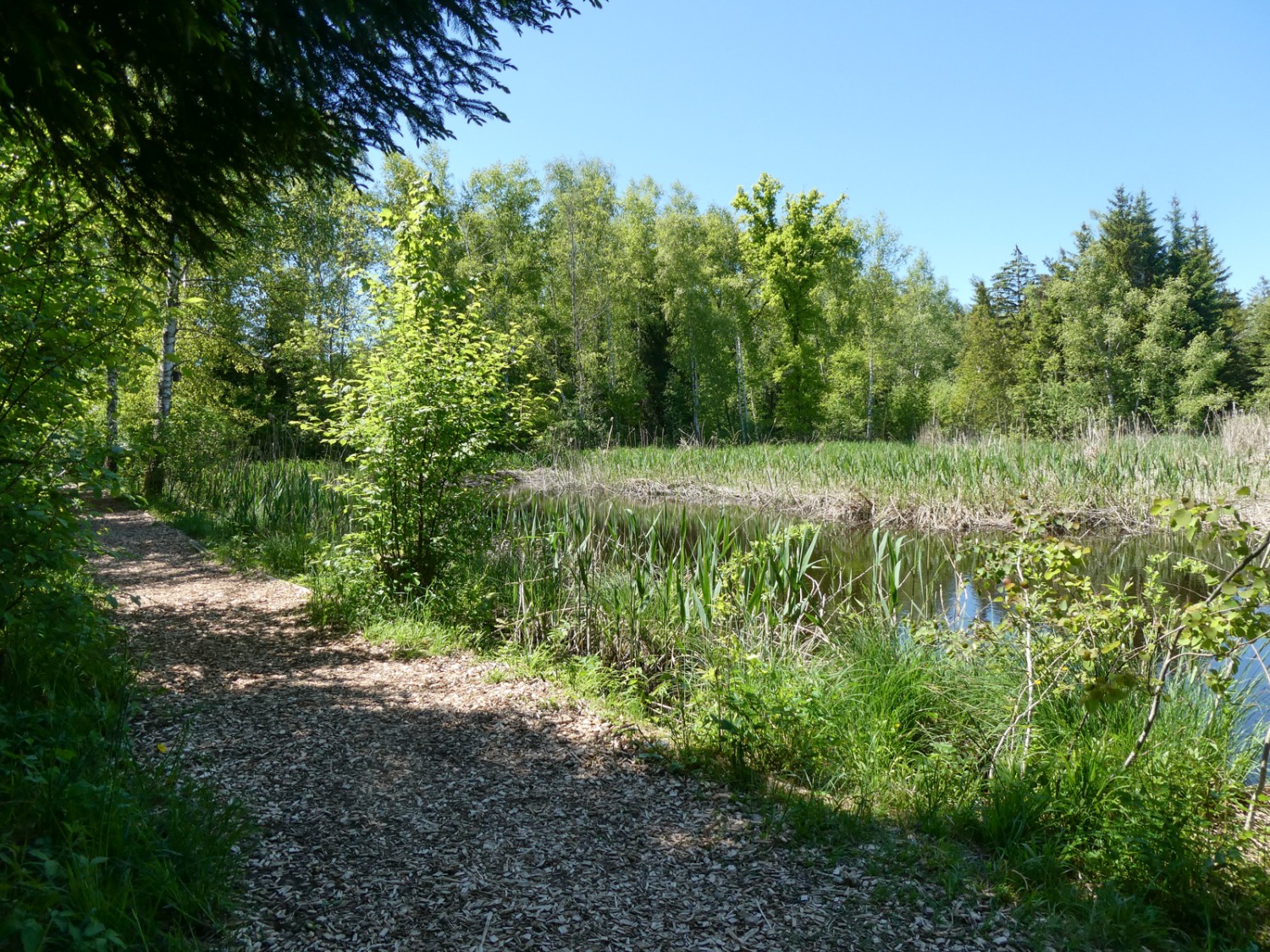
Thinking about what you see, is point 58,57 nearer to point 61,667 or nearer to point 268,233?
point 61,667

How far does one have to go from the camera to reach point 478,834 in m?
2.64

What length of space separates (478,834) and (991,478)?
1067 cm

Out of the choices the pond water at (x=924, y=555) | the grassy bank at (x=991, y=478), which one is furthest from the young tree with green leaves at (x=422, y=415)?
the grassy bank at (x=991, y=478)

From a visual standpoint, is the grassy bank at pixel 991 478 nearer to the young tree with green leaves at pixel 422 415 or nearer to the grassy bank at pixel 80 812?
the young tree with green leaves at pixel 422 415

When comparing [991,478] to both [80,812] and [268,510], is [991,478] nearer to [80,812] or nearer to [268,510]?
[268,510]

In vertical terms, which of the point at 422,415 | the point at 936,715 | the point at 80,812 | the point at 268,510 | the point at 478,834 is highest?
the point at 422,415

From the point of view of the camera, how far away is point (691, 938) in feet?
6.98

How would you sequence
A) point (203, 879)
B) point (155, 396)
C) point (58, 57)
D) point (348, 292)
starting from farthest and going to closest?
1. point (348, 292)
2. point (155, 396)
3. point (203, 879)
4. point (58, 57)

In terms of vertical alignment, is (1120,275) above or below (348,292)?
above

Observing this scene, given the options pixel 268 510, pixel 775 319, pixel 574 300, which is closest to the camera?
pixel 268 510

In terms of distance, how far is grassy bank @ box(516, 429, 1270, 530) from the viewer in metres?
10.8

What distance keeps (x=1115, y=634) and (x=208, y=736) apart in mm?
4308

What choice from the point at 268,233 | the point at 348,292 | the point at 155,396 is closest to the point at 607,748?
the point at 268,233

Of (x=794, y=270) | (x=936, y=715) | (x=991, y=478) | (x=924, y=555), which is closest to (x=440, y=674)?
(x=936, y=715)
